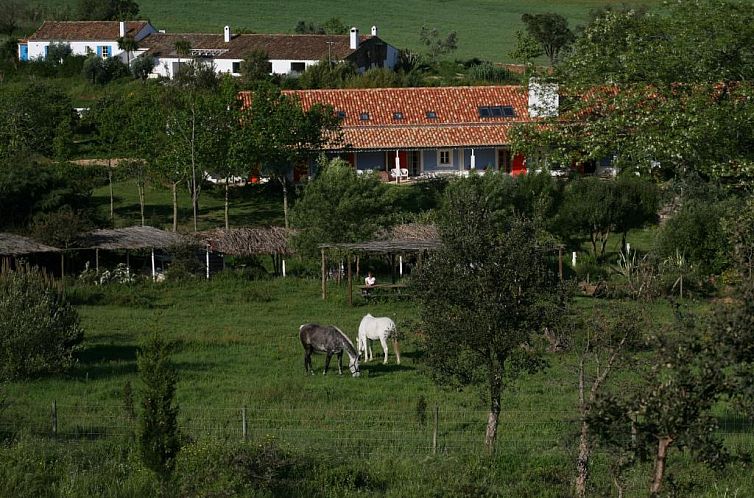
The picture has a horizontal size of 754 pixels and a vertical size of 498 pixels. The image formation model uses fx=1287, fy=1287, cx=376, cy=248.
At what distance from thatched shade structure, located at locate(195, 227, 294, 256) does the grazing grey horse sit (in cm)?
1555

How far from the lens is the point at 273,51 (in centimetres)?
8888

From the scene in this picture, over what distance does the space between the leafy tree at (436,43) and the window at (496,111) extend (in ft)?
107

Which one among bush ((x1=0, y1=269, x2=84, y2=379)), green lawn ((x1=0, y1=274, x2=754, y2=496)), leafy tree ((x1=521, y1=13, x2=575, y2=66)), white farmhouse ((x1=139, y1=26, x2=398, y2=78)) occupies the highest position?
leafy tree ((x1=521, y1=13, x2=575, y2=66))

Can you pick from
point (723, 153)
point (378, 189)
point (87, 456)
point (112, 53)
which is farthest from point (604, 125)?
point (112, 53)

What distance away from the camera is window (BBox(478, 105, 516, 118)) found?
65.2 metres

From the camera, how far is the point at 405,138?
63.2 m

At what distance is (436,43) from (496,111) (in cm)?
4197

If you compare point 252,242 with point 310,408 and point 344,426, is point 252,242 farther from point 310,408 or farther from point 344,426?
point 344,426

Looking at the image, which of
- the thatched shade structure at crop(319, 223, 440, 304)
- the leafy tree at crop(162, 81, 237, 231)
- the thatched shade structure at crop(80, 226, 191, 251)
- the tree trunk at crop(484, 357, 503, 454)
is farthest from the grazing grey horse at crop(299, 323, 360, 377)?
the leafy tree at crop(162, 81, 237, 231)

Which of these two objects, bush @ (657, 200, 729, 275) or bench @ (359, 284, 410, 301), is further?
bush @ (657, 200, 729, 275)

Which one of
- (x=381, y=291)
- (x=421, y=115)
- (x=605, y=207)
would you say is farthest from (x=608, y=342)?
(x=421, y=115)

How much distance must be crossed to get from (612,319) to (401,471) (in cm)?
414

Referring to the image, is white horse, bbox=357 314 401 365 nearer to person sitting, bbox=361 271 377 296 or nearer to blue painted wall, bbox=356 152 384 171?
person sitting, bbox=361 271 377 296

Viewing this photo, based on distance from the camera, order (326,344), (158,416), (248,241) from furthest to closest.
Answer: (248,241)
(326,344)
(158,416)
